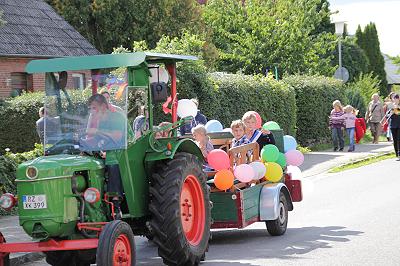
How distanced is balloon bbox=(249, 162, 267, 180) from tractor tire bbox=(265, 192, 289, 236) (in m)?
0.50

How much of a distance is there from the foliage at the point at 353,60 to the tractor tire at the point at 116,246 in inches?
2249

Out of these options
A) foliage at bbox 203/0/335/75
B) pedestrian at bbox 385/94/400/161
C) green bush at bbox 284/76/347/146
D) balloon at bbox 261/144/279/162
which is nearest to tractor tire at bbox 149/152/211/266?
balloon at bbox 261/144/279/162

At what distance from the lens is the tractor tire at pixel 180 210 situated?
32.8 ft

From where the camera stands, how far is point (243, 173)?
12352 mm

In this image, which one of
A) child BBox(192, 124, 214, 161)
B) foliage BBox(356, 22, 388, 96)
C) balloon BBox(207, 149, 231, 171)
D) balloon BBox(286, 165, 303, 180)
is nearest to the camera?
balloon BBox(207, 149, 231, 171)

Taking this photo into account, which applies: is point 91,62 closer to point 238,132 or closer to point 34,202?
point 34,202

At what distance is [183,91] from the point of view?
22.3 m

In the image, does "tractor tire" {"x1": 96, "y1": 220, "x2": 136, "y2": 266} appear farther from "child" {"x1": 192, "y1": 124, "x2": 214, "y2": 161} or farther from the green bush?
the green bush

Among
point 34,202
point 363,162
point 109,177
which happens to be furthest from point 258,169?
point 363,162

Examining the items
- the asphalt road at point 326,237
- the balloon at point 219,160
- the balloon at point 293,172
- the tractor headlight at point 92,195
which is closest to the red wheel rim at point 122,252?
the tractor headlight at point 92,195

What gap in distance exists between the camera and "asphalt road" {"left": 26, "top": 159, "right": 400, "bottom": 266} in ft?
35.7

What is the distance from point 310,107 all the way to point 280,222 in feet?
64.7

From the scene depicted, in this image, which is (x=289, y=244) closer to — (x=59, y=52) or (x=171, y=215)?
(x=171, y=215)

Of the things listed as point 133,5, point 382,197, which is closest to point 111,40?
point 133,5
